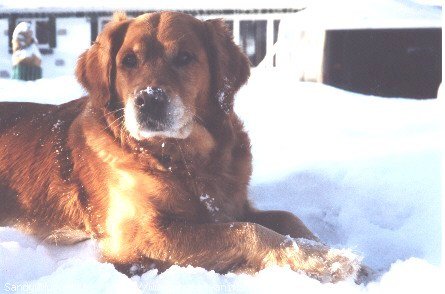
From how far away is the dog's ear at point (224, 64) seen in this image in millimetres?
3127

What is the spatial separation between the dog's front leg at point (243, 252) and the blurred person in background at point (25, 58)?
1013cm

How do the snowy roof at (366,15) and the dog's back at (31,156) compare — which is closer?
the dog's back at (31,156)

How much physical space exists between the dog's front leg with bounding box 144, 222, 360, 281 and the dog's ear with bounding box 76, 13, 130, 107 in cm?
87

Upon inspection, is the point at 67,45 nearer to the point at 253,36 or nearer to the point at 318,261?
the point at 253,36

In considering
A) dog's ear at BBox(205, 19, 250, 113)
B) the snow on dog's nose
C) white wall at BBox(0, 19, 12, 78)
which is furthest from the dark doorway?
the snow on dog's nose

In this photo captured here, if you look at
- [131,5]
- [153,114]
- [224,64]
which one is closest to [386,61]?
[131,5]

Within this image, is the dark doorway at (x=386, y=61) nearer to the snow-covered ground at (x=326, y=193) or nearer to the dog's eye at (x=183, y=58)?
the snow-covered ground at (x=326, y=193)

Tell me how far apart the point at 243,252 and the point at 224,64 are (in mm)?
1092

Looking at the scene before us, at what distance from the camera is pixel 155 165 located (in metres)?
2.90

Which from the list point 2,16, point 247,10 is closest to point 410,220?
point 247,10

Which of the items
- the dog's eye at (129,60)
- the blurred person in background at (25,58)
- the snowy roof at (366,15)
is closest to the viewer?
the dog's eye at (129,60)

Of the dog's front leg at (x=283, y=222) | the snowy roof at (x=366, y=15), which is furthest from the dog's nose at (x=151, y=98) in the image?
the snowy roof at (x=366, y=15)

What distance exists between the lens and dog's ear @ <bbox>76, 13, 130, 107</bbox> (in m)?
3.09

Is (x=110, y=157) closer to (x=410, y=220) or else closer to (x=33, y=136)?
(x=33, y=136)
